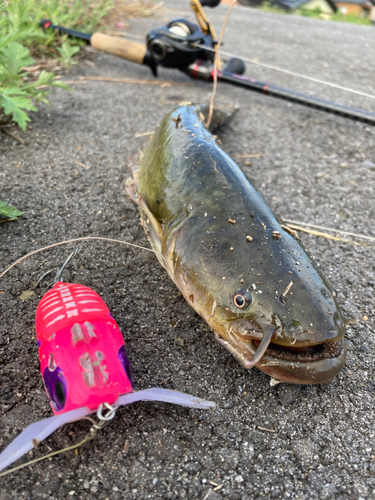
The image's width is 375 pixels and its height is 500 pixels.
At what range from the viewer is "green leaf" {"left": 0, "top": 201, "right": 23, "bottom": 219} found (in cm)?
233

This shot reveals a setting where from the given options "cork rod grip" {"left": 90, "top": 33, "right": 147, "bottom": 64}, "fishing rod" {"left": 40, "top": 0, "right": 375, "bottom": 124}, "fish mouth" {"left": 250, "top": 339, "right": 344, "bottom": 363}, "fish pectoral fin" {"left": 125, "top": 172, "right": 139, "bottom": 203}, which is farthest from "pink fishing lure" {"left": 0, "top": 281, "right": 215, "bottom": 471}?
"cork rod grip" {"left": 90, "top": 33, "right": 147, "bottom": 64}

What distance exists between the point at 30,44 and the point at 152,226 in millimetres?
3659

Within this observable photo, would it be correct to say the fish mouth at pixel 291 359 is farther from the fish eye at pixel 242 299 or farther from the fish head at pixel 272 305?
the fish eye at pixel 242 299

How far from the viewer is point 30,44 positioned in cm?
462

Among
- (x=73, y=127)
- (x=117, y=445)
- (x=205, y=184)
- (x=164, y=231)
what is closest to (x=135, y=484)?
(x=117, y=445)

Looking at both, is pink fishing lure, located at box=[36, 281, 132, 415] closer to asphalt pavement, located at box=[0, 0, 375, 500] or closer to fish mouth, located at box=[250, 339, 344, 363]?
asphalt pavement, located at box=[0, 0, 375, 500]

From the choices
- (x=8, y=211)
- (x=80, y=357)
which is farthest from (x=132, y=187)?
(x=80, y=357)

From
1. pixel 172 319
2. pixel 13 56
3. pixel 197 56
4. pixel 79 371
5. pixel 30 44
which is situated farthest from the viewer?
pixel 30 44

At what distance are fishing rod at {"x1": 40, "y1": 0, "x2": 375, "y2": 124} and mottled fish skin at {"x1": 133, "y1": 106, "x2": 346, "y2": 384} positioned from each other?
2.03 metres

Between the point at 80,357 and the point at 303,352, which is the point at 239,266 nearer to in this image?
the point at 303,352

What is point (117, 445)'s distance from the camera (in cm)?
151

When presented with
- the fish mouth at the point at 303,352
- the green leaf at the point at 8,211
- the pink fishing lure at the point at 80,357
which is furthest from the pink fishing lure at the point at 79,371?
the green leaf at the point at 8,211

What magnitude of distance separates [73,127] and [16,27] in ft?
2.82

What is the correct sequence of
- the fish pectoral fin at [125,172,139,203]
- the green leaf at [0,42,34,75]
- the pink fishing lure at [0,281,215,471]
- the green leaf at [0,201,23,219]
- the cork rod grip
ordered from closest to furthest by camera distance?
the pink fishing lure at [0,281,215,471], the green leaf at [0,201,23,219], the fish pectoral fin at [125,172,139,203], the green leaf at [0,42,34,75], the cork rod grip
